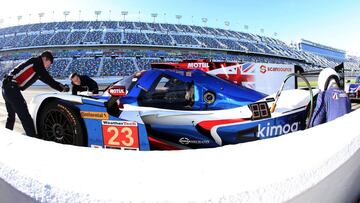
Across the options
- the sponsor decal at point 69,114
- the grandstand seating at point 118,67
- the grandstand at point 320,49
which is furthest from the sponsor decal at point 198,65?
the grandstand at point 320,49

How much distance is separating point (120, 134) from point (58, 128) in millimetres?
1046

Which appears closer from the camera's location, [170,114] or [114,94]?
[114,94]

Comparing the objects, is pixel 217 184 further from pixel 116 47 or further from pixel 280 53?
pixel 280 53

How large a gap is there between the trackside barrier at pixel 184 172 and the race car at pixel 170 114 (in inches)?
74.9

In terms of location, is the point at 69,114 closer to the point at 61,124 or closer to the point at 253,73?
the point at 61,124

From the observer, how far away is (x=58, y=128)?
392cm

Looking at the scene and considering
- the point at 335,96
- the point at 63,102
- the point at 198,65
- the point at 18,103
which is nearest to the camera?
the point at 335,96

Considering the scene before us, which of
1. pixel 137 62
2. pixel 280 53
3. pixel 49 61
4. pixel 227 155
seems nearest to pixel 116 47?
pixel 137 62

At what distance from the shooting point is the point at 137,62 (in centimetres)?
5284

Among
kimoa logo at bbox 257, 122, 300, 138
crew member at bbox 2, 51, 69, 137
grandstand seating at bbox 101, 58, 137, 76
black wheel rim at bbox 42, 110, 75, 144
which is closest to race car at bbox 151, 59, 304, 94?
kimoa logo at bbox 257, 122, 300, 138

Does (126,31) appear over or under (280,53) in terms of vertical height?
over

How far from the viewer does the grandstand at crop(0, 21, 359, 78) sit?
170 ft

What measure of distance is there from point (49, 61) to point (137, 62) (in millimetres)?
49174

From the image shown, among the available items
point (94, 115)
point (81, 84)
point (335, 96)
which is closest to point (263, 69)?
point (335, 96)
